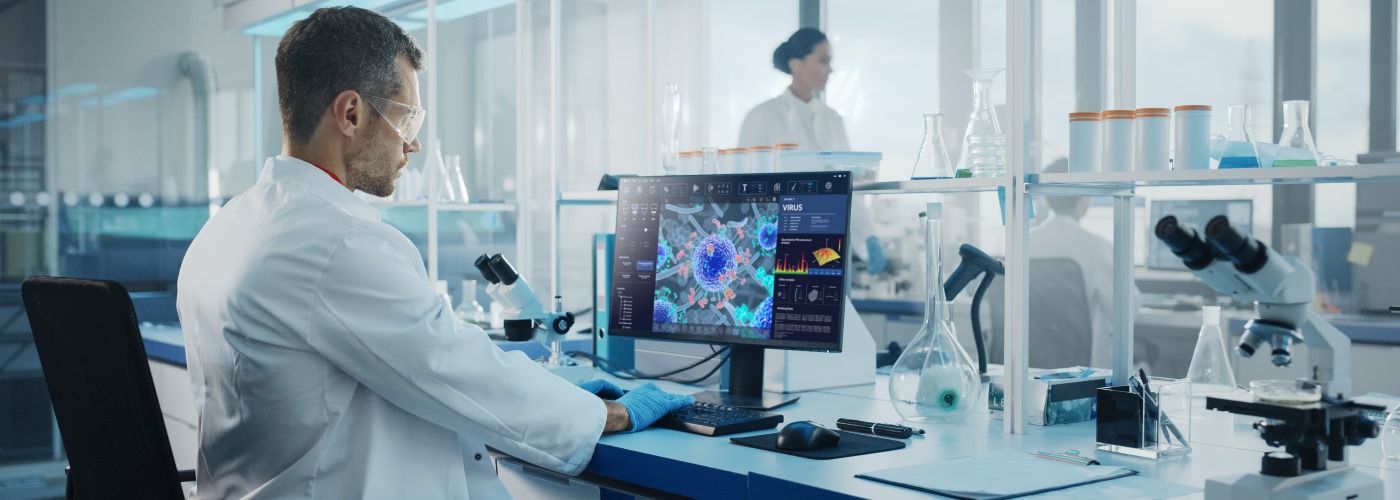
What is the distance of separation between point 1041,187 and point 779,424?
22.9 inches

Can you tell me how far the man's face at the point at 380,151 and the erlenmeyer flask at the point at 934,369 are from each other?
0.88 m

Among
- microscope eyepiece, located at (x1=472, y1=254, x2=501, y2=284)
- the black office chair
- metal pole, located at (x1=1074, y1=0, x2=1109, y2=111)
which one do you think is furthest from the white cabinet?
metal pole, located at (x1=1074, y1=0, x2=1109, y2=111)

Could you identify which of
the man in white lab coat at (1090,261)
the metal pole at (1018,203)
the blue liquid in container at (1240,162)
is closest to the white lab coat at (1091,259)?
the man in white lab coat at (1090,261)

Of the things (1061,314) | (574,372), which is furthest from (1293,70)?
(574,372)

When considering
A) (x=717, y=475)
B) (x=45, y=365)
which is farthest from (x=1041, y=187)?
(x=45, y=365)

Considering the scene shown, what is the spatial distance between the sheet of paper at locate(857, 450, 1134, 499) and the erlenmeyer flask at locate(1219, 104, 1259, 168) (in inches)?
20.0

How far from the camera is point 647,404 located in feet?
6.14

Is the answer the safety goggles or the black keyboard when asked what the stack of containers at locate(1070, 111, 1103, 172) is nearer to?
the black keyboard

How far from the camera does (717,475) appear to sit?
5.16ft

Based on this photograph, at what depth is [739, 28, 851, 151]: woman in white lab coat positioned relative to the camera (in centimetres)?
472

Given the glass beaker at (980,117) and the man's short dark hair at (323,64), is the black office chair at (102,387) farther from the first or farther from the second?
the glass beaker at (980,117)

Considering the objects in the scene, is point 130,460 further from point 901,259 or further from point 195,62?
point 901,259

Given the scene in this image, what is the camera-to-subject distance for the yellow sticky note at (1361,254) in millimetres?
4117

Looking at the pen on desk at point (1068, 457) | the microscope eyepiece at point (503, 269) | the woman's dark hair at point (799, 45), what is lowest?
the pen on desk at point (1068, 457)
